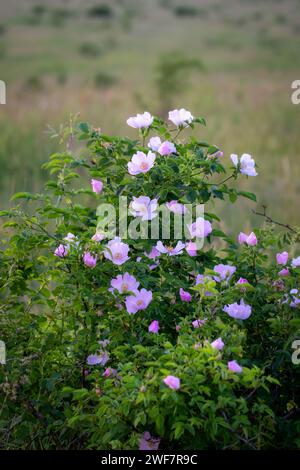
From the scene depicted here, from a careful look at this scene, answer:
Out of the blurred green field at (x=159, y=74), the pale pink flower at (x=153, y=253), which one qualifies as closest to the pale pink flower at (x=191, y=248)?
the pale pink flower at (x=153, y=253)

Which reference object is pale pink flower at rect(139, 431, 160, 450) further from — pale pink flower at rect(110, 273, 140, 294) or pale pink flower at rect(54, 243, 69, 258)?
pale pink flower at rect(54, 243, 69, 258)

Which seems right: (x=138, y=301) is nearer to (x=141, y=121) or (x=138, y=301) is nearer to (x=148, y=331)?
(x=148, y=331)

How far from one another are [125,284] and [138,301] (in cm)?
7

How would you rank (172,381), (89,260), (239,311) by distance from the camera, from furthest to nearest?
(89,260), (239,311), (172,381)

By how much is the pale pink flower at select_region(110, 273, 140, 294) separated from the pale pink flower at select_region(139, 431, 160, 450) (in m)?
0.45

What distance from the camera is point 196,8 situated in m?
26.0

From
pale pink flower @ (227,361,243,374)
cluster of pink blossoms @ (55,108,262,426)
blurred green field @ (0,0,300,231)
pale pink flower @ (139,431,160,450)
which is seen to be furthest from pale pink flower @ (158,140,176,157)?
blurred green field @ (0,0,300,231)

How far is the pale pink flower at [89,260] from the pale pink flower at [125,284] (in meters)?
0.10

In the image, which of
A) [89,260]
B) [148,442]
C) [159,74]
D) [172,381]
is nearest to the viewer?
[172,381]

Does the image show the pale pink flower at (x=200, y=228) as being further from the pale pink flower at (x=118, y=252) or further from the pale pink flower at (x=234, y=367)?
the pale pink flower at (x=234, y=367)

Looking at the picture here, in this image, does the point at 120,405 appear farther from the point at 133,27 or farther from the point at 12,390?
the point at 133,27

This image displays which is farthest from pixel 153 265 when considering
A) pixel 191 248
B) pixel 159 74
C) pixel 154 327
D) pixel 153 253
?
pixel 159 74

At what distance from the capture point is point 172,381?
1.94 meters

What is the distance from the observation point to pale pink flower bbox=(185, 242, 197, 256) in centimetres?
251
